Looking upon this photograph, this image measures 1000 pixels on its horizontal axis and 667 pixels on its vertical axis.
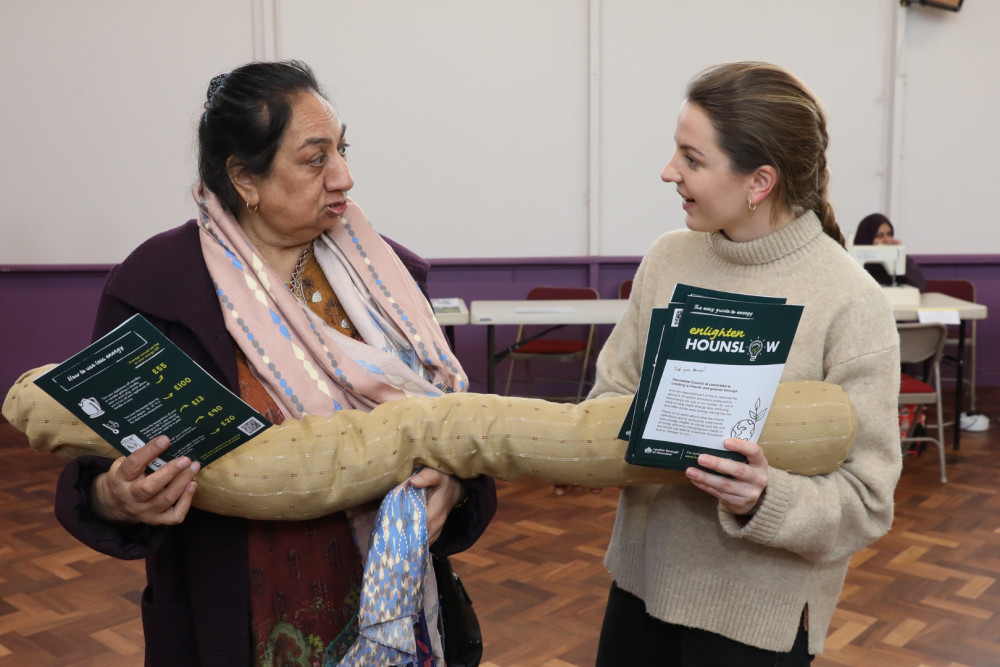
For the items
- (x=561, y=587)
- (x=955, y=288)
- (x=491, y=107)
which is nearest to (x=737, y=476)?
(x=561, y=587)

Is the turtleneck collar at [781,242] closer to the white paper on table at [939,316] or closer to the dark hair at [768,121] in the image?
the dark hair at [768,121]

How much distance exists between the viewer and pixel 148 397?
115 centimetres

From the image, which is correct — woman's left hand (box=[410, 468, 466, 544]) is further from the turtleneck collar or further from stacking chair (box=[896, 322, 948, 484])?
stacking chair (box=[896, 322, 948, 484])

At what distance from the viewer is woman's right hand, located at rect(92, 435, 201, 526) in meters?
1.21

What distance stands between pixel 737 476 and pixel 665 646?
0.48 meters

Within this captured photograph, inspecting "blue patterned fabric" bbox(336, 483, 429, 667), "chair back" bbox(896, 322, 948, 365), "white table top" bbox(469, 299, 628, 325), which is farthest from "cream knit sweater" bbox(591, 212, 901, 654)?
"chair back" bbox(896, 322, 948, 365)

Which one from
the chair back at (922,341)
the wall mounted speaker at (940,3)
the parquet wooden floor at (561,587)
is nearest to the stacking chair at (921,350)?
the chair back at (922,341)

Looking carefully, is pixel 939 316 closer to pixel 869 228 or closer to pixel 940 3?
pixel 869 228

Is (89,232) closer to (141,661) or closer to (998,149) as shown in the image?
(141,661)

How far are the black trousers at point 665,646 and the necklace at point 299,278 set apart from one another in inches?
29.8

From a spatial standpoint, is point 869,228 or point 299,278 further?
point 869,228

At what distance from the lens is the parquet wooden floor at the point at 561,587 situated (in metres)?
2.90

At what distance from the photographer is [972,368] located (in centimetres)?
620

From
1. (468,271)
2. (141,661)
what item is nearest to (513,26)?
(468,271)
